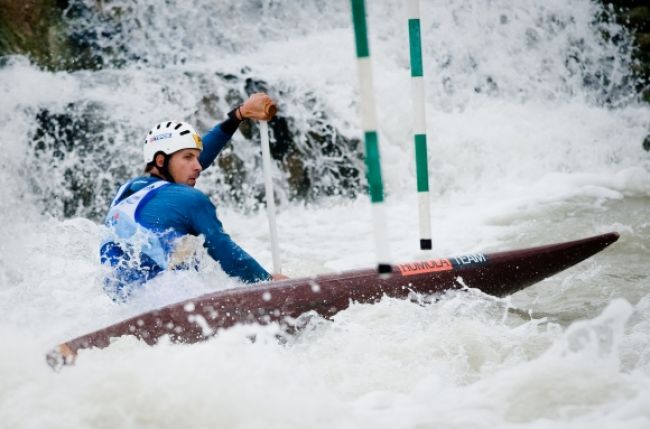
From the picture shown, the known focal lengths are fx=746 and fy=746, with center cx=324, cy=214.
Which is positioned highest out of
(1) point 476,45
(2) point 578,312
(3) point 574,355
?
(1) point 476,45

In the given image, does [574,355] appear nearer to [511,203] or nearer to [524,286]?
[524,286]

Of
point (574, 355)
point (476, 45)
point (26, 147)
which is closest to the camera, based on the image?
point (574, 355)

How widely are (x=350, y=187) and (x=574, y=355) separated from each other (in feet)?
18.6

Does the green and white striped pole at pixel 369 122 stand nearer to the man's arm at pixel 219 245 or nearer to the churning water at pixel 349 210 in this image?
the churning water at pixel 349 210

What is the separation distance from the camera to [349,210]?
27.1 feet

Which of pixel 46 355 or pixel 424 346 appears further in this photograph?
pixel 424 346

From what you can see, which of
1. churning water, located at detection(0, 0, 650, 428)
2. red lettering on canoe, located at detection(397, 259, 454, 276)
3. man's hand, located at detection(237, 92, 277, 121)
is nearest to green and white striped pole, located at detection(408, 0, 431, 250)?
red lettering on canoe, located at detection(397, 259, 454, 276)

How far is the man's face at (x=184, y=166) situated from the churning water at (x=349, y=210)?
51 cm

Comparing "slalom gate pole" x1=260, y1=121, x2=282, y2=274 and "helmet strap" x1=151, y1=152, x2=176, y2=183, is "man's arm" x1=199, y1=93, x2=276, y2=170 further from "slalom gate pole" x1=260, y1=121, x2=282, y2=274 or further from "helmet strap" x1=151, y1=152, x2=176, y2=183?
"helmet strap" x1=151, y1=152, x2=176, y2=183

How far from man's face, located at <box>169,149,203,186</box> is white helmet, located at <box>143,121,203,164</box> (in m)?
0.03

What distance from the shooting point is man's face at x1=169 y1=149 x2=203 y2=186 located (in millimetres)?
4051

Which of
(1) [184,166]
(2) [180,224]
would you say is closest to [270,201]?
(1) [184,166]

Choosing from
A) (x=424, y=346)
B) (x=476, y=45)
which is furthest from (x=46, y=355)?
(x=476, y=45)

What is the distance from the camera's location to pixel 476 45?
413 inches
